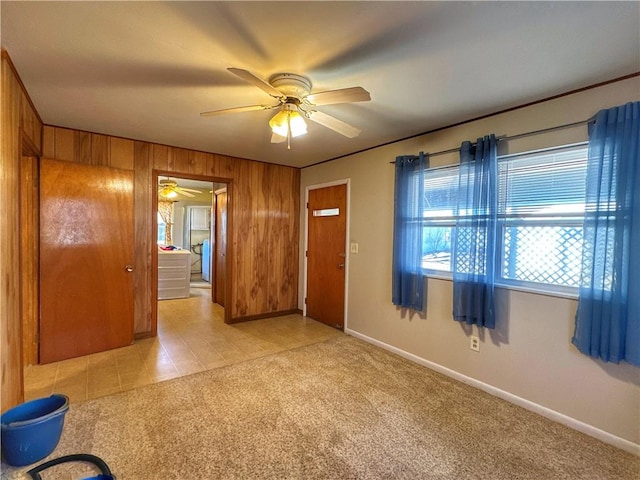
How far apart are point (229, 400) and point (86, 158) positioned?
295cm

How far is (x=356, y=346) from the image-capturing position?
358 centimetres

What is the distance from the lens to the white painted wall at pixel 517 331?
2.00 m

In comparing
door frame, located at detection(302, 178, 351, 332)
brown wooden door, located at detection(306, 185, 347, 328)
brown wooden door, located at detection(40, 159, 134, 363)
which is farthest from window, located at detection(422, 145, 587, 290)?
brown wooden door, located at detection(40, 159, 134, 363)

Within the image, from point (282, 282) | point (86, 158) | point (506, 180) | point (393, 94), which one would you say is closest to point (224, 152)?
point (86, 158)

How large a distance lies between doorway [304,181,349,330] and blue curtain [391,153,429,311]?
959mm

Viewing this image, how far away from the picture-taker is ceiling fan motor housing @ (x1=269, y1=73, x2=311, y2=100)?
6.45 ft

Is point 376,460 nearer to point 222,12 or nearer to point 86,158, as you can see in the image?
point 222,12

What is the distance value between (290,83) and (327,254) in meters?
2.74

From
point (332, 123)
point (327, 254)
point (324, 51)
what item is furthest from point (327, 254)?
point (324, 51)

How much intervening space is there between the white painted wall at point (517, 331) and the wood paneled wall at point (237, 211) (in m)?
1.58

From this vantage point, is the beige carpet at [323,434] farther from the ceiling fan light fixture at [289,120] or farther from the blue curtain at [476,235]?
the ceiling fan light fixture at [289,120]

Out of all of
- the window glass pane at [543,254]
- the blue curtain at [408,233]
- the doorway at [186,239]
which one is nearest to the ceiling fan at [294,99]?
the blue curtain at [408,233]

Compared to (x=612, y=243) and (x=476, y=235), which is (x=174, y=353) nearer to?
(x=476, y=235)

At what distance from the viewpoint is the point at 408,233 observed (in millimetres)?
3156
